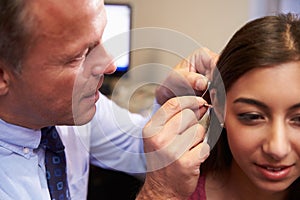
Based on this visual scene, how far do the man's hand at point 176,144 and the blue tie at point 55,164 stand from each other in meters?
0.22

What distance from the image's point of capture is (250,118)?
2.62 feet

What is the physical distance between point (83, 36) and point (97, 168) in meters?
1.09

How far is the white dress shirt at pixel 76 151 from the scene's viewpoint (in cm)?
77

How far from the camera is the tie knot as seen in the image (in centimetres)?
84

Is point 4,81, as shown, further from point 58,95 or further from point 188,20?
point 188,20

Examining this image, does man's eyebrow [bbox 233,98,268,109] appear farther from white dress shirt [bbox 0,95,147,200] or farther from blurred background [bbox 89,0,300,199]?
blurred background [bbox 89,0,300,199]

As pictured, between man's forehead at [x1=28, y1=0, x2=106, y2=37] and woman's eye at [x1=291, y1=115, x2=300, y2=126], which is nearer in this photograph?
man's forehead at [x1=28, y1=0, x2=106, y2=37]

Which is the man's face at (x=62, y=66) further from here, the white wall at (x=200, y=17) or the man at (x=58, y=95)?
the white wall at (x=200, y=17)

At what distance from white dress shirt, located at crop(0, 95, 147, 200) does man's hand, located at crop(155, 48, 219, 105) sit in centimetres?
13

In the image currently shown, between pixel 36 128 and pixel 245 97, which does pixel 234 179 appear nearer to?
pixel 245 97

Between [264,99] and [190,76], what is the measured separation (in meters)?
0.14

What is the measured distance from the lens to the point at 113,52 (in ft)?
2.27

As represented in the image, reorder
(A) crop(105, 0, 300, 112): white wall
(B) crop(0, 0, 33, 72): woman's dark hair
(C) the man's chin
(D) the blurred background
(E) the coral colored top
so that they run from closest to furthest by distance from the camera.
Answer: (B) crop(0, 0, 33, 72): woman's dark hair
(C) the man's chin
(E) the coral colored top
(D) the blurred background
(A) crop(105, 0, 300, 112): white wall

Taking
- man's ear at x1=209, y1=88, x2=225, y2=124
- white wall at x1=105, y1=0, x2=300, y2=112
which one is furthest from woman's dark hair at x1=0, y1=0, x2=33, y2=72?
white wall at x1=105, y1=0, x2=300, y2=112
